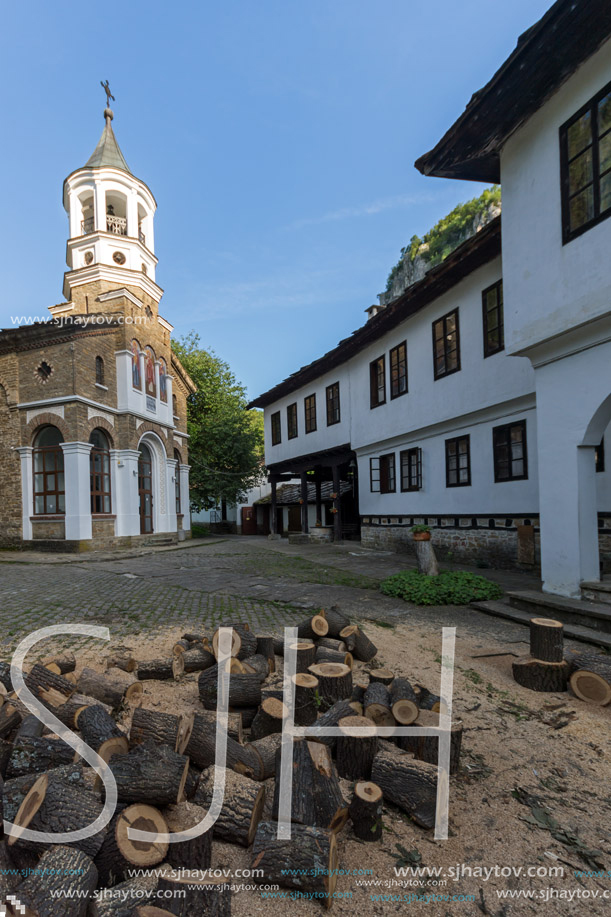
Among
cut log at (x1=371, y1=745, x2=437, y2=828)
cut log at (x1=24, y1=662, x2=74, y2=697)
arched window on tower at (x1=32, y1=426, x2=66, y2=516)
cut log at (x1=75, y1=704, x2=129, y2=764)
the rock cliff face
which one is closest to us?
cut log at (x1=371, y1=745, x2=437, y2=828)

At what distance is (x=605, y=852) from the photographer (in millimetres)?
2225

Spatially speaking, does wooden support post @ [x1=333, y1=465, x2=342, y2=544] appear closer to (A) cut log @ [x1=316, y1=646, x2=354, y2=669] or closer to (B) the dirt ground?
(A) cut log @ [x1=316, y1=646, x2=354, y2=669]

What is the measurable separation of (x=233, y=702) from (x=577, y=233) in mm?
6611

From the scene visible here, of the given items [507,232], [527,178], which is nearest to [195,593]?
[507,232]

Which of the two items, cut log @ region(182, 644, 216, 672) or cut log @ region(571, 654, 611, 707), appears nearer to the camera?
cut log @ region(571, 654, 611, 707)

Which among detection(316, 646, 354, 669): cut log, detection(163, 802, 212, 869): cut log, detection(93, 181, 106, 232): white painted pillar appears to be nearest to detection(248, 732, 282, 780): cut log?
detection(163, 802, 212, 869): cut log

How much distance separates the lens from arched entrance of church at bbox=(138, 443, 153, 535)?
785 inches

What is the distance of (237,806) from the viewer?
7.55ft

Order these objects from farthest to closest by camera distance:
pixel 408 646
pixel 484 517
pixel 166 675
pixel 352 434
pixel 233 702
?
pixel 352 434 → pixel 484 517 → pixel 408 646 → pixel 166 675 → pixel 233 702

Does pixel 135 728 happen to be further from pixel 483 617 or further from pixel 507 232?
pixel 507 232

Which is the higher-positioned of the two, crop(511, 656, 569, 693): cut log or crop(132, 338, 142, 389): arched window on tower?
crop(132, 338, 142, 389): arched window on tower

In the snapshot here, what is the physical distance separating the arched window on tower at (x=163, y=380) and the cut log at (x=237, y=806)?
20627mm

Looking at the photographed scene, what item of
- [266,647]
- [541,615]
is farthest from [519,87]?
[266,647]

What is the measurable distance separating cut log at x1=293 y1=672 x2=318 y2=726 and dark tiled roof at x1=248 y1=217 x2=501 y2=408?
8.46 m
